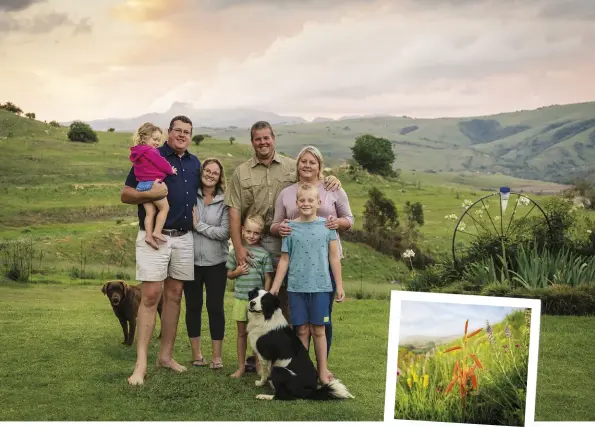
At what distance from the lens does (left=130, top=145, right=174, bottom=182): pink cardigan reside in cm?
450

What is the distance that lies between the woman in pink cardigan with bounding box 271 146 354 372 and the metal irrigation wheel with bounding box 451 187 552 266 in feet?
9.04

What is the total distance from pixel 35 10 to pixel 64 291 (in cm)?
269

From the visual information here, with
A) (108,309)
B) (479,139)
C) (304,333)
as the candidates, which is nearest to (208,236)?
(304,333)

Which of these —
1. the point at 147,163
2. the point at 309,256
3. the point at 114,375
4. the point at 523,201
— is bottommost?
the point at 114,375

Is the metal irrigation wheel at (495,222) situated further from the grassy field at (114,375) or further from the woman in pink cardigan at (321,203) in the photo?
the woman in pink cardigan at (321,203)

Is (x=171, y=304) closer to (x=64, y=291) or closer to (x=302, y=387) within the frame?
(x=302, y=387)

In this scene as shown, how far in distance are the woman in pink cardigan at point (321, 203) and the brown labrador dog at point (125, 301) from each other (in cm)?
141

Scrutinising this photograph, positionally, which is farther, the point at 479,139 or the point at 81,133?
the point at 479,139

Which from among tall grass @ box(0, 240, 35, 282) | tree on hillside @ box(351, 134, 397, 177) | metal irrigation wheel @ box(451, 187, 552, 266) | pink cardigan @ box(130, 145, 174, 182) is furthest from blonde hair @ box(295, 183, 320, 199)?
tree on hillside @ box(351, 134, 397, 177)

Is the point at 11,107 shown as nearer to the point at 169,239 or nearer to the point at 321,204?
the point at 169,239

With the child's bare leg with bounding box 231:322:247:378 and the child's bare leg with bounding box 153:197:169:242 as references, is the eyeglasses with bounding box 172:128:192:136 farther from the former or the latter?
the child's bare leg with bounding box 231:322:247:378

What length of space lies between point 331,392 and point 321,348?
0.29 meters

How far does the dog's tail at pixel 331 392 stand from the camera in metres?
4.62

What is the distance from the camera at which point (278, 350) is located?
4.50m
